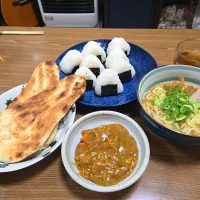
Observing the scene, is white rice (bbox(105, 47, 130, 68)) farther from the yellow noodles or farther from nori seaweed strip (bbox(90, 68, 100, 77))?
the yellow noodles

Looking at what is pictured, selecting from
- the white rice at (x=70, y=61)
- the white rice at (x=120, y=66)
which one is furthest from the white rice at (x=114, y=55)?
the white rice at (x=70, y=61)

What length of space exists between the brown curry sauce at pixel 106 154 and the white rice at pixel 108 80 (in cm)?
21

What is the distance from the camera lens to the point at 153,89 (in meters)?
0.86

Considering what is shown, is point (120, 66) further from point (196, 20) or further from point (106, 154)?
point (196, 20)

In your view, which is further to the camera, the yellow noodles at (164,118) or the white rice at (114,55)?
the white rice at (114,55)

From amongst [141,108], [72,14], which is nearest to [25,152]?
[141,108]

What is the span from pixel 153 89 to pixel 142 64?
24 centimetres

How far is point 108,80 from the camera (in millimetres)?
896

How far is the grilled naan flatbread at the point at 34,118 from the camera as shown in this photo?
0.66 m

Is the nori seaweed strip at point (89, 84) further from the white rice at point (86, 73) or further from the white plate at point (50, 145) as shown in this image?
the white plate at point (50, 145)

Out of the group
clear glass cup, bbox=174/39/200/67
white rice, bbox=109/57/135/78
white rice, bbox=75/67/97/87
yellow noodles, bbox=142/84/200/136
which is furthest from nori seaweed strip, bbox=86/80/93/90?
clear glass cup, bbox=174/39/200/67

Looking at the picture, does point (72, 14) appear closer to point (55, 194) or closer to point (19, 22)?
point (19, 22)

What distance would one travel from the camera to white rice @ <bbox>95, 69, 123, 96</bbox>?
35.3 inches

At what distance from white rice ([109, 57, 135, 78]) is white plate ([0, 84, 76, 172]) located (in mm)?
294
